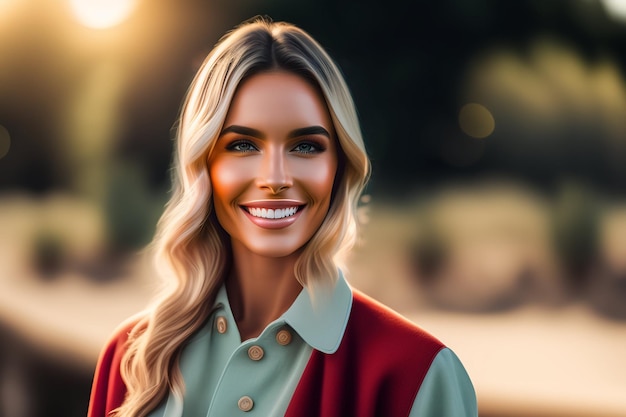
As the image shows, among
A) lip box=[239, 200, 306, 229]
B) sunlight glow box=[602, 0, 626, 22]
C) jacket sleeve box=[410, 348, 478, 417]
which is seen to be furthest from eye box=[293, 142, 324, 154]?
sunlight glow box=[602, 0, 626, 22]

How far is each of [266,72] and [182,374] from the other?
2.11ft

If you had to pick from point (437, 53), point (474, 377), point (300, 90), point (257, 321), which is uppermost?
point (437, 53)

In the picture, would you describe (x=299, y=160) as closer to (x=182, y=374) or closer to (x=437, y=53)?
(x=182, y=374)

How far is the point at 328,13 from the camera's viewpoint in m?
2.39

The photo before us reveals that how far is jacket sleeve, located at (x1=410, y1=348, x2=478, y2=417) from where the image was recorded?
4.26 feet

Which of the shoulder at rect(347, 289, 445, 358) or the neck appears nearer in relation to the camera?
the shoulder at rect(347, 289, 445, 358)

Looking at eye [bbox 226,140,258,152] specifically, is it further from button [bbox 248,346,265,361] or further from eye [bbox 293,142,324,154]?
button [bbox 248,346,265,361]

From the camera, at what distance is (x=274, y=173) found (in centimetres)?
132

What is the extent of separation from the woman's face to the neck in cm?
8

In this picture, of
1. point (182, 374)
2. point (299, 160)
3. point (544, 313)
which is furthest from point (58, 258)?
point (544, 313)

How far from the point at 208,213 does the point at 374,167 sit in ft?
3.36

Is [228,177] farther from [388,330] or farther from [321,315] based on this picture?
[388,330]

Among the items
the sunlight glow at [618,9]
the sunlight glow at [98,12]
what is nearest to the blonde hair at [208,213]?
the sunlight glow at [98,12]

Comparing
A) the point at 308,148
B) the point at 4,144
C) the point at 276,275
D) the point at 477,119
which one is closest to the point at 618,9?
the point at 477,119
